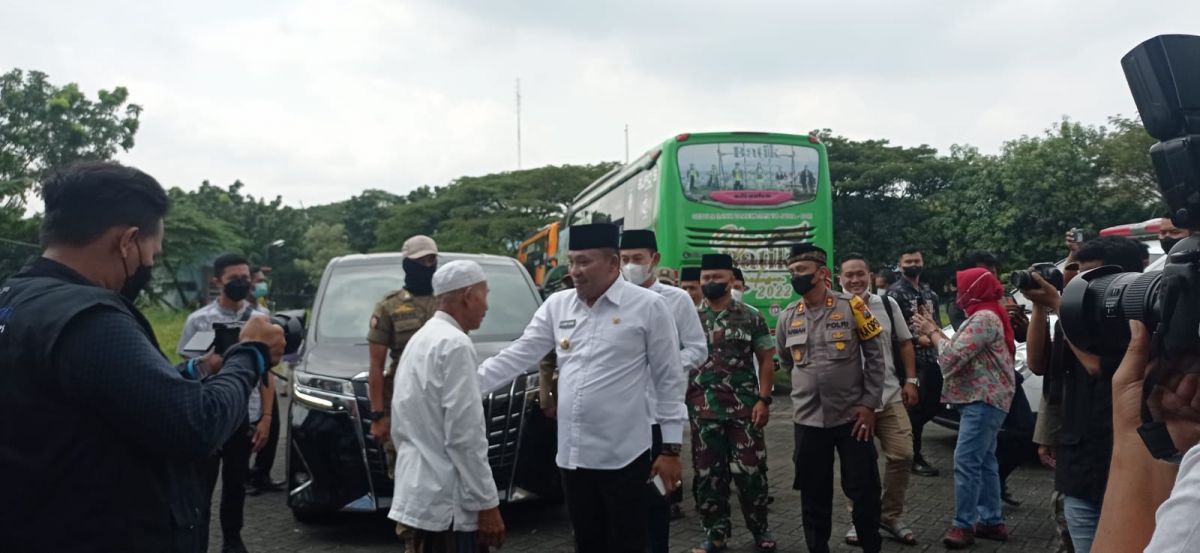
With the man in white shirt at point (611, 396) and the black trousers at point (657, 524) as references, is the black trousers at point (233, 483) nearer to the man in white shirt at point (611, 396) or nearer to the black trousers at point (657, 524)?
the man in white shirt at point (611, 396)

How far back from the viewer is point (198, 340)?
2441 mm

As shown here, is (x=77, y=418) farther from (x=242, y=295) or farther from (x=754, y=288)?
(x=754, y=288)

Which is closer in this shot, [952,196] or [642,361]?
[642,361]

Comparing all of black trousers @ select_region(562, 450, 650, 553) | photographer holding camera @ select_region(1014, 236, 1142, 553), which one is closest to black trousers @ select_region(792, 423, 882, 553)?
photographer holding camera @ select_region(1014, 236, 1142, 553)

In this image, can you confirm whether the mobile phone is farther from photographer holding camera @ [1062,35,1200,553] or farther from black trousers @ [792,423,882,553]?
photographer holding camera @ [1062,35,1200,553]

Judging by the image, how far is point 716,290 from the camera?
5539 millimetres

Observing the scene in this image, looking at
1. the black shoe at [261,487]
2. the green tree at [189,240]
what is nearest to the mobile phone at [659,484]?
the black shoe at [261,487]

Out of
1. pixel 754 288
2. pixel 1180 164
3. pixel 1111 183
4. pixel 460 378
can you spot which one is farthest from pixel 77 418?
pixel 1111 183

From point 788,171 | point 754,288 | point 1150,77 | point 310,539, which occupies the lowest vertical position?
point 310,539

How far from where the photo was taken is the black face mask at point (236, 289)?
5.55m

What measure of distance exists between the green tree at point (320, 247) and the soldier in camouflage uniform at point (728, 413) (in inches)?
2059

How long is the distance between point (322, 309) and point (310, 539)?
163cm

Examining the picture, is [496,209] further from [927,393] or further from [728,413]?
[728,413]

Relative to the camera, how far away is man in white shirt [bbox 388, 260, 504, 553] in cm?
330
